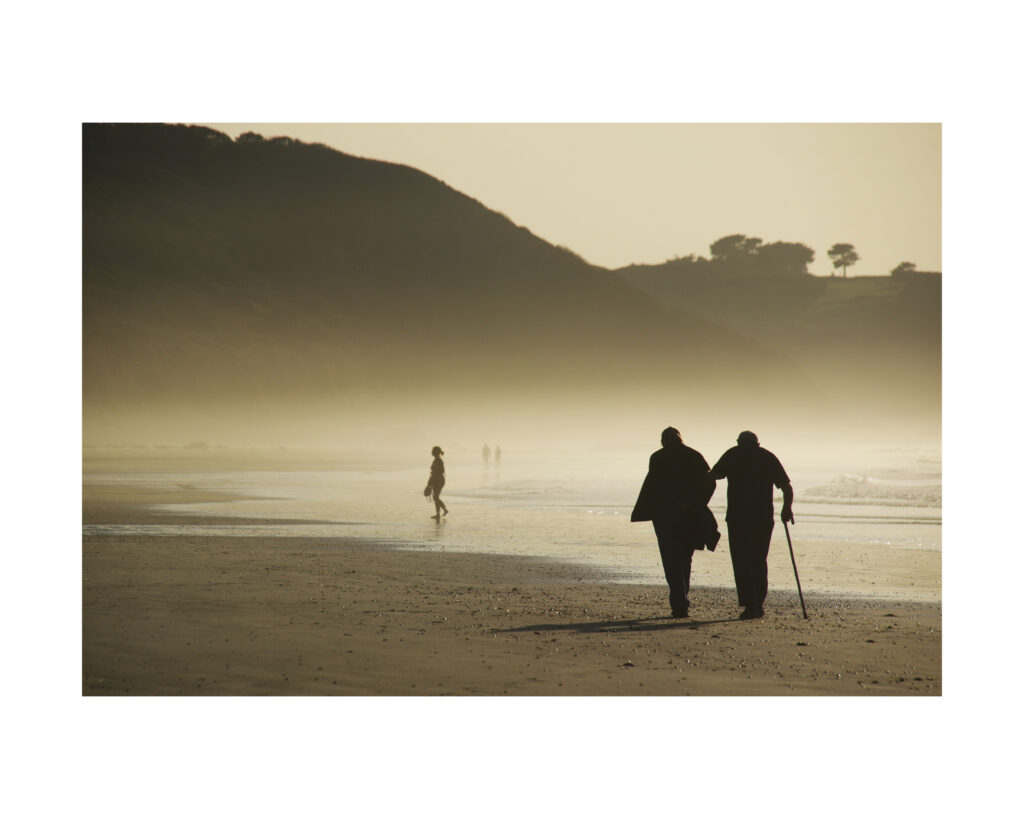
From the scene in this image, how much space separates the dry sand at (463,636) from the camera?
6.94 m

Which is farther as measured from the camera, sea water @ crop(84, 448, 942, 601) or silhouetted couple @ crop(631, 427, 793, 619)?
sea water @ crop(84, 448, 942, 601)

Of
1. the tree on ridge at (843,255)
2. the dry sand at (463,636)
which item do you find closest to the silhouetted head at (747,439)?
the dry sand at (463,636)

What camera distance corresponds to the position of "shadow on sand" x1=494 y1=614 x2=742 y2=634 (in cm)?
795

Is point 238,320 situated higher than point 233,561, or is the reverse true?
point 238,320

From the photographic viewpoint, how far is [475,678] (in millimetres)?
6961

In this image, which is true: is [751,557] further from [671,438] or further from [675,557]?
[671,438]

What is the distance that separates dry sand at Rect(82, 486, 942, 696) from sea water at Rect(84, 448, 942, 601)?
1.57 meters

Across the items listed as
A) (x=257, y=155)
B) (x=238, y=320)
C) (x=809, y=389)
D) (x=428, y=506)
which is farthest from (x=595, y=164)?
(x=238, y=320)

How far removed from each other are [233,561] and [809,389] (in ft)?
45.3

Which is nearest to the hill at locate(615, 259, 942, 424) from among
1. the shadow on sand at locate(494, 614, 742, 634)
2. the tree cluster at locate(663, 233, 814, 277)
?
the tree cluster at locate(663, 233, 814, 277)

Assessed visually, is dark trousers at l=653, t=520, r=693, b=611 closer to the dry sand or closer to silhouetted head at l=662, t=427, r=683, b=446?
the dry sand

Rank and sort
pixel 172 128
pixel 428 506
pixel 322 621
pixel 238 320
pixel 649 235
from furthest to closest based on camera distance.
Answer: pixel 238 320, pixel 428 506, pixel 649 235, pixel 172 128, pixel 322 621

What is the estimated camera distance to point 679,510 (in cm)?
836
